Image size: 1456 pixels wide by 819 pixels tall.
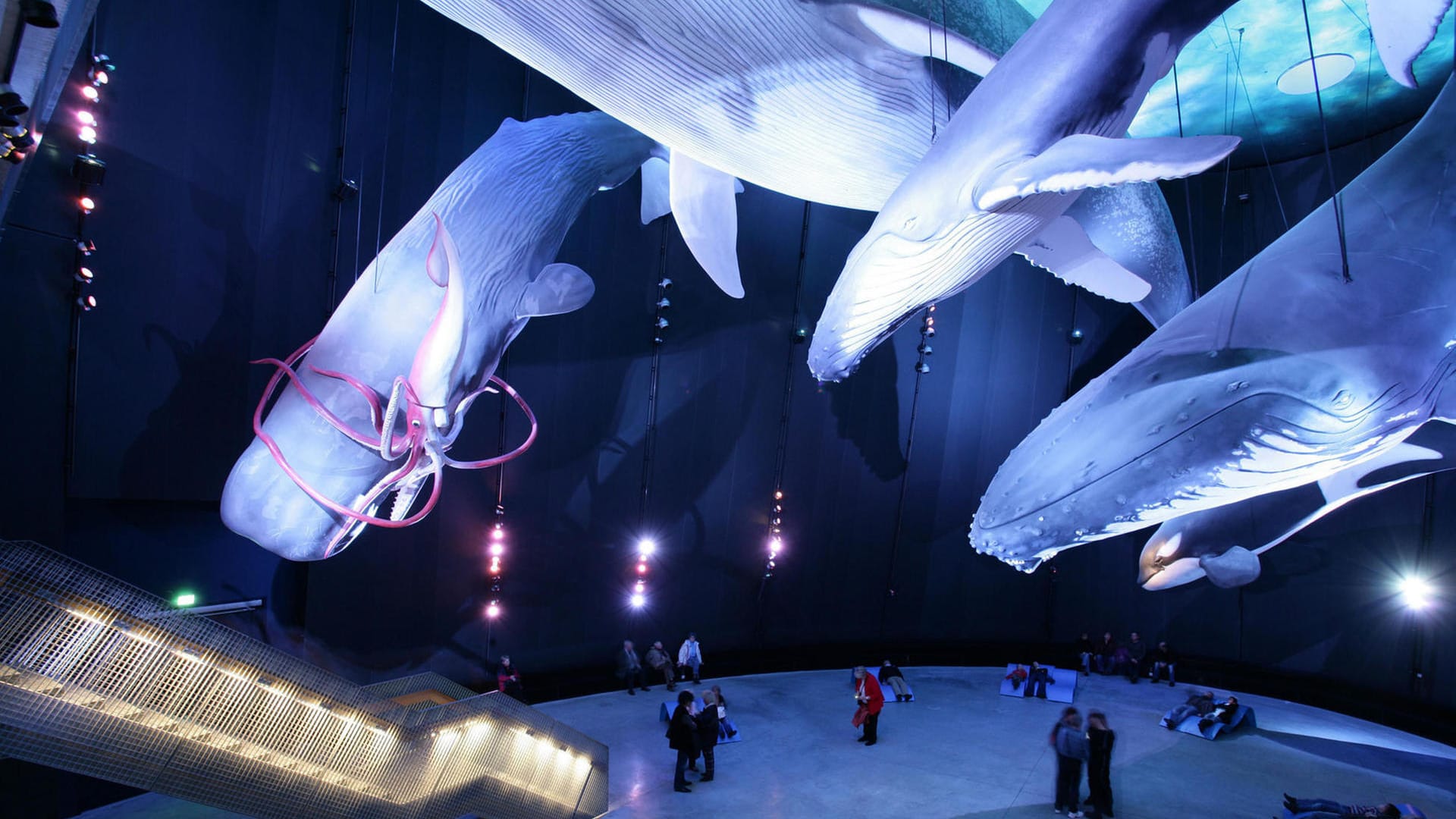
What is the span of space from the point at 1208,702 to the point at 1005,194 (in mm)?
11818

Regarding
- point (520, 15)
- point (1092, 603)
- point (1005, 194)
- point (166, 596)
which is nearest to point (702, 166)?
point (520, 15)

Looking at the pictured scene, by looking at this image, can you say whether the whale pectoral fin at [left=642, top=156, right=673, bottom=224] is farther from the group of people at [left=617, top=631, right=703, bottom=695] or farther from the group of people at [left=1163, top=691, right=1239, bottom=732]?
the group of people at [left=1163, top=691, right=1239, bottom=732]

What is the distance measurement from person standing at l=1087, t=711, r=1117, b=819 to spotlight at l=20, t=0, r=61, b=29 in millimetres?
9161

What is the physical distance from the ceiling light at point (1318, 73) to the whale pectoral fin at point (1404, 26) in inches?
336

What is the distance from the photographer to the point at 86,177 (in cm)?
717

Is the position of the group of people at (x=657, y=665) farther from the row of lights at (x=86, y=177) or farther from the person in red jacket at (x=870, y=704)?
the row of lights at (x=86, y=177)

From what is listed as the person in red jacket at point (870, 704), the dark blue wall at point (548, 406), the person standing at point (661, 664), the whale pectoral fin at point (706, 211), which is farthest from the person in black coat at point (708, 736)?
the whale pectoral fin at point (706, 211)

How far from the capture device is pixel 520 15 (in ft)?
12.3

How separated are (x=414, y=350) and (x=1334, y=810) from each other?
8956 mm

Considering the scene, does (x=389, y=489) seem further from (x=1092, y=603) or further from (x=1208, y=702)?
(x=1092, y=603)

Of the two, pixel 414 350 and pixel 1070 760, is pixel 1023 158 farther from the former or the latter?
pixel 1070 760

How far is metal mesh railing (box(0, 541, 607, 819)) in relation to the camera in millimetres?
4113

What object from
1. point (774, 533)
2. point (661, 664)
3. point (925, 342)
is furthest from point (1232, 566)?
point (925, 342)

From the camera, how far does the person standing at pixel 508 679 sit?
10672 mm
